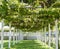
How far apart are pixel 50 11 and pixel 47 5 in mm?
1221

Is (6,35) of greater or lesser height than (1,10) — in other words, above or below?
below

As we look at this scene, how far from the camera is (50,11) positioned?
10078mm

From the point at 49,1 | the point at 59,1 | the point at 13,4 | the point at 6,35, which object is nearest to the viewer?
the point at 13,4

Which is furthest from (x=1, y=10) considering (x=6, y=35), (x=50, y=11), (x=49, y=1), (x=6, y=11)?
(x=6, y=35)

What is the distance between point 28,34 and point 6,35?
23.9 feet

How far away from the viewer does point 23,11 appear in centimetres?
991

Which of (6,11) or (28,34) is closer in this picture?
(6,11)

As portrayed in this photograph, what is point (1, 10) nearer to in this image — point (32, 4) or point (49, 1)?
point (32, 4)

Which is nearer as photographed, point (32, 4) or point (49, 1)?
Answer: point (32, 4)

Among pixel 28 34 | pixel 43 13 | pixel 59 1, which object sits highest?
pixel 59 1

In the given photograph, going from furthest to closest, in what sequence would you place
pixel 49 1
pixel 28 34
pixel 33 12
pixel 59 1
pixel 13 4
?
1. pixel 28 34
2. pixel 49 1
3. pixel 59 1
4. pixel 33 12
5. pixel 13 4

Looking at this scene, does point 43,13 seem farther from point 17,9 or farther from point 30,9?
point 17,9

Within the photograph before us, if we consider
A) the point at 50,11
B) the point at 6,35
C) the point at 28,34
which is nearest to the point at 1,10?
the point at 50,11

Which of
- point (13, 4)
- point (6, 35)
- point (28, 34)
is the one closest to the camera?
point (13, 4)
